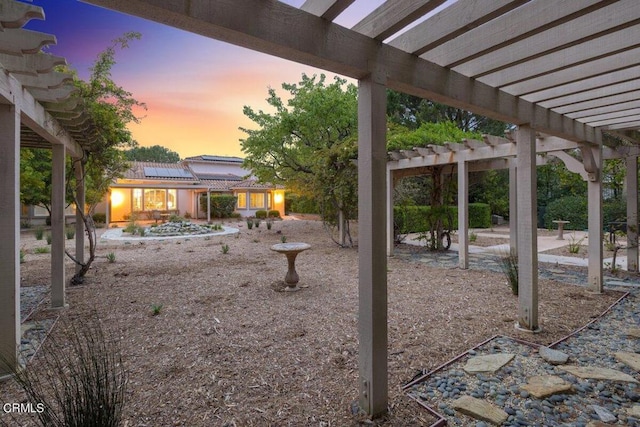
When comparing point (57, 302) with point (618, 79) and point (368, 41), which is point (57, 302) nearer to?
point (368, 41)

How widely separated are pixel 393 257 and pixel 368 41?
6.76m

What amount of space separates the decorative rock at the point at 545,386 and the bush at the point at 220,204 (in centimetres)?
1951

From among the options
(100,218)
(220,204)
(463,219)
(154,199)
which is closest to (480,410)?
(463,219)

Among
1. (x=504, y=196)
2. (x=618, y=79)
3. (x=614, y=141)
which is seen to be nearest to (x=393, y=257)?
(x=614, y=141)

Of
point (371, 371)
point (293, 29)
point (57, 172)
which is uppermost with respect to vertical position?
point (293, 29)

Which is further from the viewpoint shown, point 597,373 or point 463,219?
point 463,219

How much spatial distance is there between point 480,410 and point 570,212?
1524 centimetres

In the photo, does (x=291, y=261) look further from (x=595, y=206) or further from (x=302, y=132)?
(x=302, y=132)

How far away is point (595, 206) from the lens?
15.2 feet

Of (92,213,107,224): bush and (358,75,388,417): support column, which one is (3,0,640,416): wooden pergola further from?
(92,213,107,224): bush

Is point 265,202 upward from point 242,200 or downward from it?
downward

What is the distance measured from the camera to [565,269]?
6492 mm

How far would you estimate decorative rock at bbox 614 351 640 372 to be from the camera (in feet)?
8.61

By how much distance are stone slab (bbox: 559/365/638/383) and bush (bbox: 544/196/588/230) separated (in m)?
13.6
